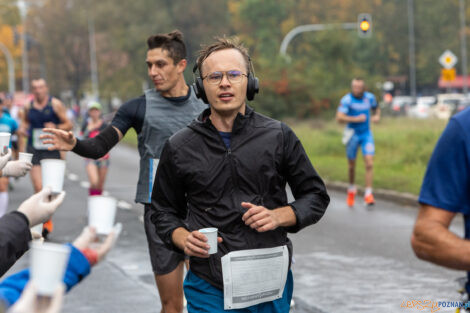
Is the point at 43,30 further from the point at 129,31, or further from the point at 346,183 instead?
the point at 346,183

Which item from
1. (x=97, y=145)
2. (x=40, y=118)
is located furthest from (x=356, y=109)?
(x=97, y=145)

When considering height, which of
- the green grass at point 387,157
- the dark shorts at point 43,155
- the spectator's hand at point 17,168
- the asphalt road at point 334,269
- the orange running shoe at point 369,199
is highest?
the spectator's hand at point 17,168

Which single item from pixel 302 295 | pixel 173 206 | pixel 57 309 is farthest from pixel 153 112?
pixel 57 309

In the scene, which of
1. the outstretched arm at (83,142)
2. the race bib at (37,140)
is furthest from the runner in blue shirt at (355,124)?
the outstretched arm at (83,142)

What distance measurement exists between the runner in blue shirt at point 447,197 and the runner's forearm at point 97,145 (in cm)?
290

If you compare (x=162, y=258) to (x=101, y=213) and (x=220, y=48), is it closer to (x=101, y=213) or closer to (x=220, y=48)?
(x=220, y=48)

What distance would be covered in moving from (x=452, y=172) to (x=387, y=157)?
1803 centimetres

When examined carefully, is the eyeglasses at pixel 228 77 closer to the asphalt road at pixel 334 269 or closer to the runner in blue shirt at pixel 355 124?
the asphalt road at pixel 334 269

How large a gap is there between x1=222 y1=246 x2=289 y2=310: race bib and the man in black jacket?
0.04 meters

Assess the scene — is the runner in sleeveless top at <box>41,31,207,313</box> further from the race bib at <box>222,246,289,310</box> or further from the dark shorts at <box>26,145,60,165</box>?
the dark shorts at <box>26,145,60,165</box>

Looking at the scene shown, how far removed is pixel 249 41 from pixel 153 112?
69461mm

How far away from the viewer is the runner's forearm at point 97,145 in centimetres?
516

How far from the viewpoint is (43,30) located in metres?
81.6

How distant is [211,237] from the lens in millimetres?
3631
